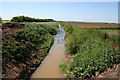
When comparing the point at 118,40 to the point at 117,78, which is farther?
the point at 118,40

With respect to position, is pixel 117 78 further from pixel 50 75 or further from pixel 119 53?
pixel 50 75

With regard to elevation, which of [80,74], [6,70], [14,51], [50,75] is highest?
[14,51]

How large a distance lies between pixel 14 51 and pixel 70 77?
3370 millimetres

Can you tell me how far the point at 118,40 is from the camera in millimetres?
6375

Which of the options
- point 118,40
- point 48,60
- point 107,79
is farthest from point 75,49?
point 107,79

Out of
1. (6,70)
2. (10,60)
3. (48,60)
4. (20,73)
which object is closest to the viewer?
(6,70)

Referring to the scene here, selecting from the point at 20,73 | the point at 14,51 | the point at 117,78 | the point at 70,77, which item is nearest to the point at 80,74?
the point at 70,77

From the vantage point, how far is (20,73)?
508 cm

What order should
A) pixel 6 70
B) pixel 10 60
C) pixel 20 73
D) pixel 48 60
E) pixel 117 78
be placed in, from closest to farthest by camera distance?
1. pixel 117 78
2. pixel 6 70
3. pixel 20 73
4. pixel 10 60
5. pixel 48 60

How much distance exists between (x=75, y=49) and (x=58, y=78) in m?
3.20

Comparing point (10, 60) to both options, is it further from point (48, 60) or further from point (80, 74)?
point (80, 74)

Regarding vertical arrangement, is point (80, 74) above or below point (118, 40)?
below

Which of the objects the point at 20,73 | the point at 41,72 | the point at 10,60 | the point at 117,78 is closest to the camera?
the point at 117,78

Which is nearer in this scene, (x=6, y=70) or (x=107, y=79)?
(x=107, y=79)
